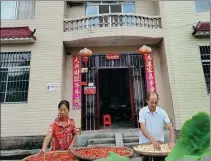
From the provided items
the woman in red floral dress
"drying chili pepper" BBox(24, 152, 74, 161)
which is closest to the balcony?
the woman in red floral dress

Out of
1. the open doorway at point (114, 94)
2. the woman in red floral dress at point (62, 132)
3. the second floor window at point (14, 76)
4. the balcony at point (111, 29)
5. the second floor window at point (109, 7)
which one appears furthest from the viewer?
the open doorway at point (114, 94)

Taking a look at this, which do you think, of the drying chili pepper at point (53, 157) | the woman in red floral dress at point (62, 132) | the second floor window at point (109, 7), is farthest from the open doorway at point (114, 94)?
the drying chili pepper at point (53, 157)

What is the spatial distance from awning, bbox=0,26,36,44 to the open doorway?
3838 mm

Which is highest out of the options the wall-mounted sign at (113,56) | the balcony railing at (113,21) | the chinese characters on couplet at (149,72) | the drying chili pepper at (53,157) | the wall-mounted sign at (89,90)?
the balcony railing at (113,21)

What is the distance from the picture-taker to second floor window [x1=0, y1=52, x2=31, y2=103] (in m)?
6.59

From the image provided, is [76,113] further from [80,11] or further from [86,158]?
[86,158]

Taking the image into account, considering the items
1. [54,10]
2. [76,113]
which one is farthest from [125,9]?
[76,113]

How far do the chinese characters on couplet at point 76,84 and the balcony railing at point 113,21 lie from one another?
121 centimetres

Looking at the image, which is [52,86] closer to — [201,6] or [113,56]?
[113,56]

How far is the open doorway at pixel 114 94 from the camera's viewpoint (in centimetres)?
962

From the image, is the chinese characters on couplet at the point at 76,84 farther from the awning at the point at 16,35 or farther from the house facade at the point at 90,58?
the awning at the point at 16,35

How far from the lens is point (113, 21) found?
275 inches

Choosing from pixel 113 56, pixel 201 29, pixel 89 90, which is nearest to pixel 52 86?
pixel 89 90

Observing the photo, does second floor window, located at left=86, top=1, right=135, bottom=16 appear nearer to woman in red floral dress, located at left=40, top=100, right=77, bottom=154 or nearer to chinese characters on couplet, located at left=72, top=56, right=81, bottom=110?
chinese characters on couplet, located at left=72, top=56, right=81, bottom=110
